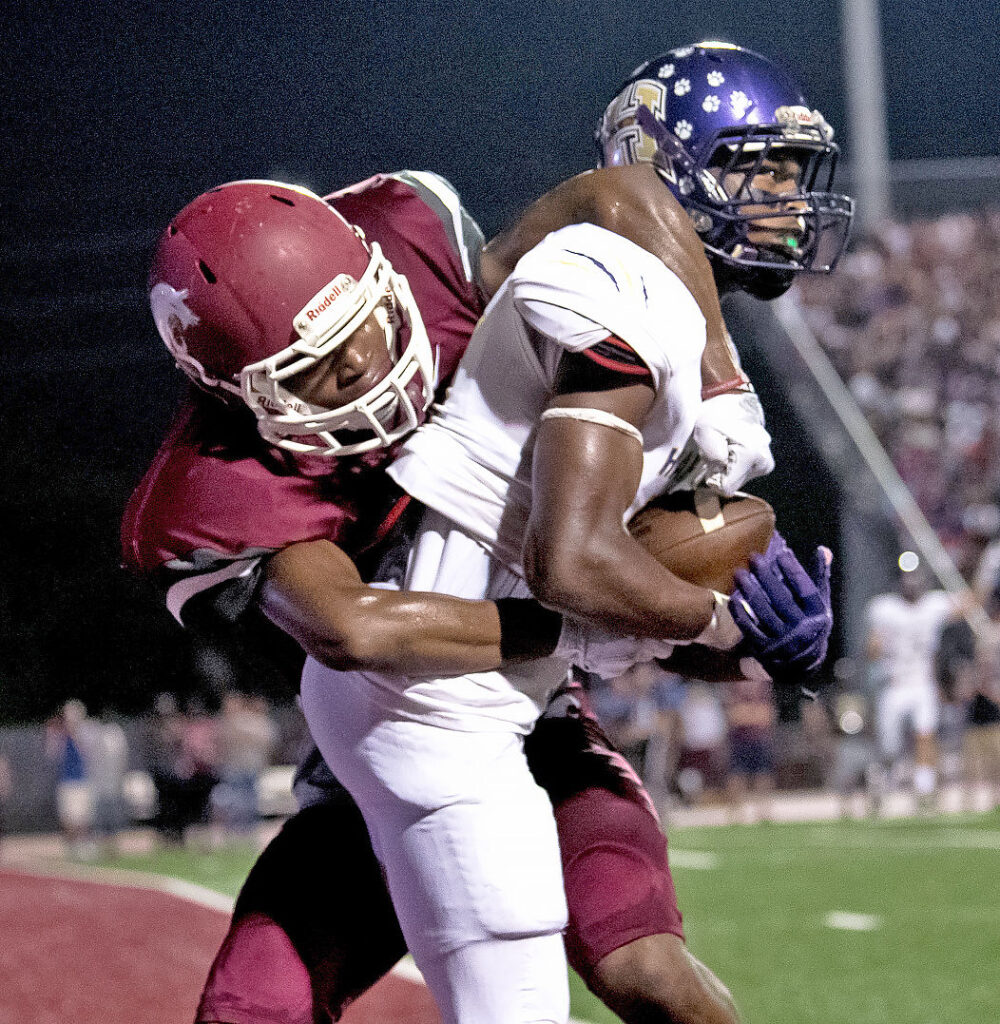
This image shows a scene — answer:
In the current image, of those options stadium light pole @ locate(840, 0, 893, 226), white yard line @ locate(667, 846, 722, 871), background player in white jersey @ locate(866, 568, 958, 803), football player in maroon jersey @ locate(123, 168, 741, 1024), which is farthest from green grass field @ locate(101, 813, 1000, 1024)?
stadium light pole @ locate(840, 0, 893, 226)

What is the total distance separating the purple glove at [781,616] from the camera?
5.91 ft

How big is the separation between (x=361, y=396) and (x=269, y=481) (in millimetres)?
145

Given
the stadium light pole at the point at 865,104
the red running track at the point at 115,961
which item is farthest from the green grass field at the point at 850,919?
the stadium light pole at the point at 865,104

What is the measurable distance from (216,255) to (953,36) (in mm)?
14196

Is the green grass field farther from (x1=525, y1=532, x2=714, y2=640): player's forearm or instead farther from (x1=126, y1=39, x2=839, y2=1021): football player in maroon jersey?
(x1=525, y1=532, x2=714, y2=640): player's forearm

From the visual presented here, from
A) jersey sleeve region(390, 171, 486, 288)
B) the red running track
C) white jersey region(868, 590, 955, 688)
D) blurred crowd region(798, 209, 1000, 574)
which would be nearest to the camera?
jersey sleeve region(390, 171, 486, 288)

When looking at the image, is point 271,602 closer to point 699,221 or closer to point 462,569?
point 462,569

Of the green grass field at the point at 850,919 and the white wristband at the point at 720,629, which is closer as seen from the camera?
the white wristband at the point at 720,629

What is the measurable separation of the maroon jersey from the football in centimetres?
31

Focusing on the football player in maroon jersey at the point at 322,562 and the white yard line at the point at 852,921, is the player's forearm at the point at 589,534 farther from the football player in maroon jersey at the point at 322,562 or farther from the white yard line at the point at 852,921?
the white yard line at the point at 852,921

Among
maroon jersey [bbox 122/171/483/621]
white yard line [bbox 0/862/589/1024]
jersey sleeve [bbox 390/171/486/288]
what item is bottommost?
white yard line [bbox 0/862/589/1024]

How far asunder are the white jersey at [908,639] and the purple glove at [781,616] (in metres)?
6.57

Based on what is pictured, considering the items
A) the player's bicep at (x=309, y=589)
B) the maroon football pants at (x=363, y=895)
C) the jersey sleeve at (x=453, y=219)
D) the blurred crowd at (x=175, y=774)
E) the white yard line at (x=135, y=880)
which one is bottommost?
the blurred crowd at (x=175, y=774)

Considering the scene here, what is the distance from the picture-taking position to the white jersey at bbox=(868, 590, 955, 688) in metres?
8.18
